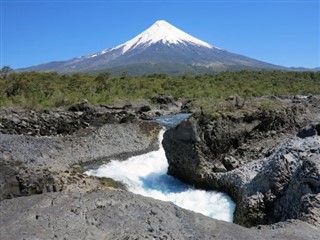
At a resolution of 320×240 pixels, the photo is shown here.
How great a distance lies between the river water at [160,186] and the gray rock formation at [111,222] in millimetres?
4445

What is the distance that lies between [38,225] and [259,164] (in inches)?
338

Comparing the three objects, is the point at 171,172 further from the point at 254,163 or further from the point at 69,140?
the point at 69,140

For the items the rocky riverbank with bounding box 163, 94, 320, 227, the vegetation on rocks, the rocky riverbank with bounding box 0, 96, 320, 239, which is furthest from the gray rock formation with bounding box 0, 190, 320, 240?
the vegetation on rocks

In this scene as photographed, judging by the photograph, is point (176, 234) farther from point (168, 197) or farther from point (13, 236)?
point (168, 197)

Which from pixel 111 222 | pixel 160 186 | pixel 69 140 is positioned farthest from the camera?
pixel 69 140

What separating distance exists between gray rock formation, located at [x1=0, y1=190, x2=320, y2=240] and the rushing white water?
4440mm

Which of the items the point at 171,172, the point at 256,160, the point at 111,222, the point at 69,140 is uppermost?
the point at 111,222

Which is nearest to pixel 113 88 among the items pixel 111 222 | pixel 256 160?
pixel 256 160

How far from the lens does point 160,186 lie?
56.3 ft

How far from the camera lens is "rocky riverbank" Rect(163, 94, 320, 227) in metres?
11.2

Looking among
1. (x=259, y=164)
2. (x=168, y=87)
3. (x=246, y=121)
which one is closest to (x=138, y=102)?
(x=168, y=87)

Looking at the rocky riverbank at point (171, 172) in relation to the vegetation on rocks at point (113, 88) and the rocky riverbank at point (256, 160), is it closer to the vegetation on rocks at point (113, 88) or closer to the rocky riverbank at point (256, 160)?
the rocky riverbank at point (256, 160)

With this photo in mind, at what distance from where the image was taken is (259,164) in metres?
14.4

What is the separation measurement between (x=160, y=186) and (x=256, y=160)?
13.7 ft
